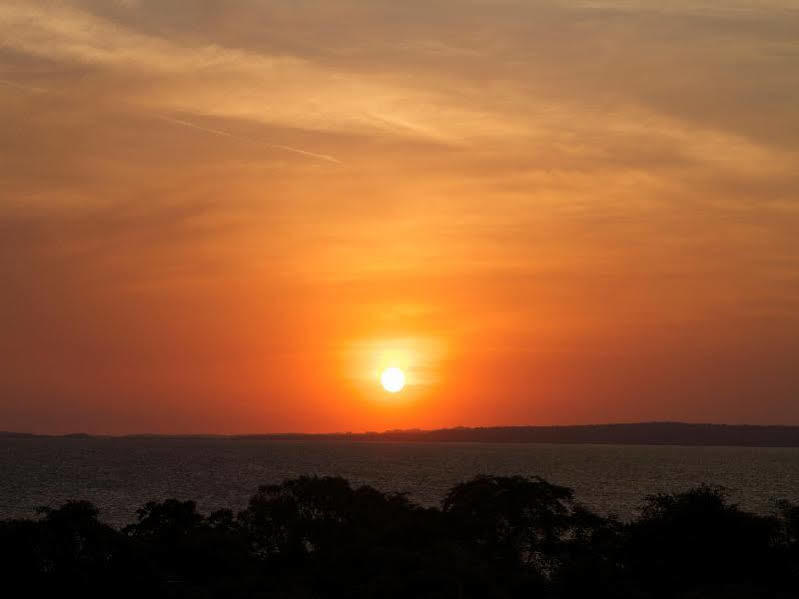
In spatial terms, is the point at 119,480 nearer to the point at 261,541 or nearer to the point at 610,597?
the point at 261,541

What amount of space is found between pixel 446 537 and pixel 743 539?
14665 mm

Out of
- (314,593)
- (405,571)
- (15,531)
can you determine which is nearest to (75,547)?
(15,531)

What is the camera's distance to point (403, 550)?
5112cm

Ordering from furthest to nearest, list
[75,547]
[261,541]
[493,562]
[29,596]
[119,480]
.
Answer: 1. [119,480]
2. [261,541]
3. [493,562]
4. [75,547]
5. [29,596]

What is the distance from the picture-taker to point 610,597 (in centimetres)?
4475

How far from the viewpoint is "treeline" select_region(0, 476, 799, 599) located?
4447 centimetres

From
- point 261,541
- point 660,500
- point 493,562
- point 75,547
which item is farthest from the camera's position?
point 660,500

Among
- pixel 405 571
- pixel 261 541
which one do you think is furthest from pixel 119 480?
pixel 405 571

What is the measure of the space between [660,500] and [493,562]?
13397mm

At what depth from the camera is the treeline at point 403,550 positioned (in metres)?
44.5

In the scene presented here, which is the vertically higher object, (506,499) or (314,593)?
(506,499)

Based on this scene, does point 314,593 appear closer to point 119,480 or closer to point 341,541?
point 341,541

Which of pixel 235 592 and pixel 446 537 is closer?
pixel 235 592

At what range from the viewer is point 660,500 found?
61562mm
